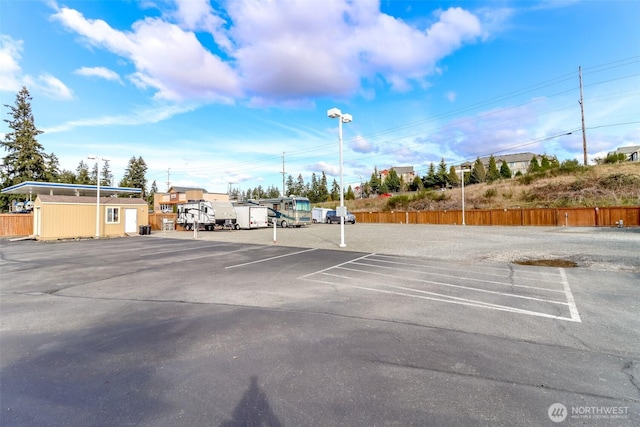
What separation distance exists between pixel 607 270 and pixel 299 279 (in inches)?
362

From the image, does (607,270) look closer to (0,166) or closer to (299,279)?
(299,279)

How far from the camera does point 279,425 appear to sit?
2.50 meters

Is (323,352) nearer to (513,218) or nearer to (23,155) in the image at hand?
(513,218)

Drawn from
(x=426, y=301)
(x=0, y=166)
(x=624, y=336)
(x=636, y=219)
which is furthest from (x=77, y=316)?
(x=0, y=166)

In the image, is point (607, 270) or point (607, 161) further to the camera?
point (607, 161)

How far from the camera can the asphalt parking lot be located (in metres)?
2.71

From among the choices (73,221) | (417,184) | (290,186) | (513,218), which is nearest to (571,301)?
(73,221)

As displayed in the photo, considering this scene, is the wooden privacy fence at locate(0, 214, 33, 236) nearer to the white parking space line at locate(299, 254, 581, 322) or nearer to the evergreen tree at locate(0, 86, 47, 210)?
the evergreen tree at locate(0, 86, 47, 210)

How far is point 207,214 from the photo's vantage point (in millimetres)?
32062

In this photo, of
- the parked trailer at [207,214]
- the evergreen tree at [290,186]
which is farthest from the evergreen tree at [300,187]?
the parked trailer at [207,214]

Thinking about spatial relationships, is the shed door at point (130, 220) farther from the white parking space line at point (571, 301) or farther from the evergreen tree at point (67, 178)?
the evergreen tree at point (67, 178)

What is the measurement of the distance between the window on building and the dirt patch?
29346mm
